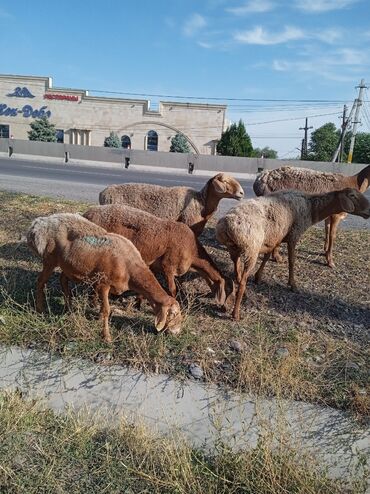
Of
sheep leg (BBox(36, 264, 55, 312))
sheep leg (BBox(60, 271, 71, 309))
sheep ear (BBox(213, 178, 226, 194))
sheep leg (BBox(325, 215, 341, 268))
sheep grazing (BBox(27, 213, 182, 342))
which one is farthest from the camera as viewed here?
sheep leg (BBox(325, 215, 341, 268))

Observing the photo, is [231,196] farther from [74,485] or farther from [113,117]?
[113,117]

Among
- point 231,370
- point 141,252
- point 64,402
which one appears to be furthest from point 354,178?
point 64,402

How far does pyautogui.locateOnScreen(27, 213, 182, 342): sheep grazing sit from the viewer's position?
4938mm

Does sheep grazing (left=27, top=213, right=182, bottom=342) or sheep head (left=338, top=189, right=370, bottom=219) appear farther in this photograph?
sheep head (left=338, top=189, right=370, bottom=219)

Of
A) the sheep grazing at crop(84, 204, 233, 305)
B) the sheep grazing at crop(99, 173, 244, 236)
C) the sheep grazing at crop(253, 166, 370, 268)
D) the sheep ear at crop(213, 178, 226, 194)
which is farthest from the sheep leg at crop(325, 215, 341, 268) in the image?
the sheep grazing at crop(84, 204, 233, 305)

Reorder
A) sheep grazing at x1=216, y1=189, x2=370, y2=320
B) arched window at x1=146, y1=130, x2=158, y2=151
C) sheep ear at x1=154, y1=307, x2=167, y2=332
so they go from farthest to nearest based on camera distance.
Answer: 1. arched window at x1=146, y1=130, x2=158, y2=151
2. sheep grazing at x1=216, y1=189, x2=370, y2=320
3. sheep ear at x1=154, y1=307, x2=167, y2=332

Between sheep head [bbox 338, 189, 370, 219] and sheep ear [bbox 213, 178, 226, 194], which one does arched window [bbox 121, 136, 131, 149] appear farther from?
sheep head [bbox 338, 189, 370, 219]

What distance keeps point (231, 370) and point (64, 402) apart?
1648 mm

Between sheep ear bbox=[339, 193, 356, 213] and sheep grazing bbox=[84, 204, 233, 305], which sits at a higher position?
sheep ear bbox=[339, 193, 356, 213]

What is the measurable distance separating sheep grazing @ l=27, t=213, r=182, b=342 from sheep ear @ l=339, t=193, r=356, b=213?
3191mm

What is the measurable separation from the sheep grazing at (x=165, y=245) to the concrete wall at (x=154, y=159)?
85.4 feet

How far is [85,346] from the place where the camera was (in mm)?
4809

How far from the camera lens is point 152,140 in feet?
195

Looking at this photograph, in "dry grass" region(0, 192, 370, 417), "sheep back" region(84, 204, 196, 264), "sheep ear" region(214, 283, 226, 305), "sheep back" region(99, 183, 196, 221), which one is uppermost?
"sheep back" region(99, 183, 196, 221)
